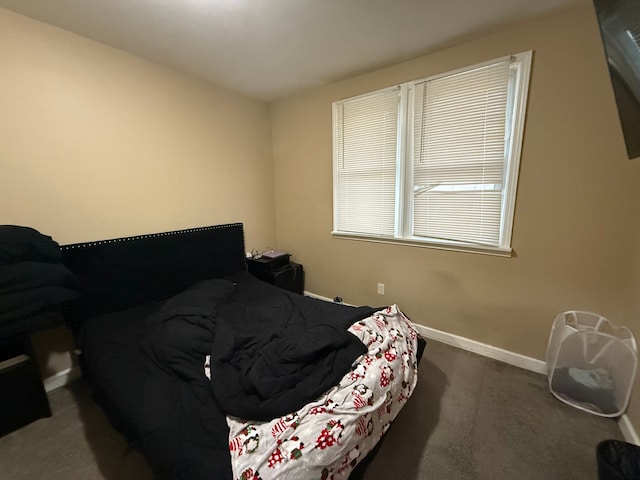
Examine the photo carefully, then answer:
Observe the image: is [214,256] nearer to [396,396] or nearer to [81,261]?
[81,261]

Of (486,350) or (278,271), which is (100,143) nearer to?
(278,271)

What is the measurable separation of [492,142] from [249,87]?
2.36m

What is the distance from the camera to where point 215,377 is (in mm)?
1188

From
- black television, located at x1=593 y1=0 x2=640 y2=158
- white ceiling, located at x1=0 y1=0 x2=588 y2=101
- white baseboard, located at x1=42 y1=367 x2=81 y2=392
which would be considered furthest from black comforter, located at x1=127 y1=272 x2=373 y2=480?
white ceiling, located at x1=0 y1=0 x2=588 y2=101

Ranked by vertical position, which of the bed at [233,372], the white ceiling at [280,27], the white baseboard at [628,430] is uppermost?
the white ceiling at [280,27]

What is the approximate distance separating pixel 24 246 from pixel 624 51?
2950 millimetres

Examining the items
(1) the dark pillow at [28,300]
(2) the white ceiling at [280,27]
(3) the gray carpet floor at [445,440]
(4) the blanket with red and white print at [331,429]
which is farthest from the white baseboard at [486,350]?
(1) the dark pillow at [28,300]

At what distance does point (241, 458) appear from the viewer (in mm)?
896

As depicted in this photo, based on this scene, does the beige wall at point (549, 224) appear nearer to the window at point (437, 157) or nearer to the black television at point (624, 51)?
the window at point (437, 157)

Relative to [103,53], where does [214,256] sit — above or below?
below

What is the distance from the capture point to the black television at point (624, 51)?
2.91ft

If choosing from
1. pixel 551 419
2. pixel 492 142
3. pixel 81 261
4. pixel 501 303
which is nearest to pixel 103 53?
pixel 81 261

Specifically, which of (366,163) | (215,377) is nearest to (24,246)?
(215,377)

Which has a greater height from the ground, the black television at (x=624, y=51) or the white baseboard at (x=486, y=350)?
the black television at (x=624, y=51)
